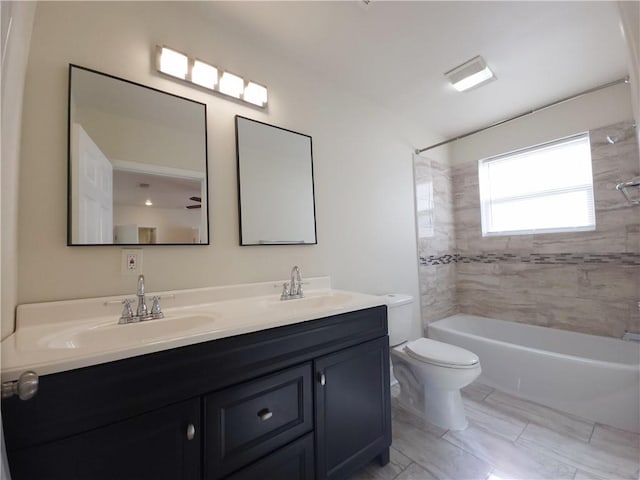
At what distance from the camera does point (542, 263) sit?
238cm

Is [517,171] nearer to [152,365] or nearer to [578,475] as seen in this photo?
[578,475]

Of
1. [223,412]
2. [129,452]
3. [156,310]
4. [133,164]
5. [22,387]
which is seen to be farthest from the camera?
[133,164]

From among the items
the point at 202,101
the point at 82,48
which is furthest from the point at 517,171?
the point at 82,48

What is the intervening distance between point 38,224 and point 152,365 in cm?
78

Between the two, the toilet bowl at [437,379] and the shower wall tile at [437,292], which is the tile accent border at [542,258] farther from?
the toilet bowl at [437,379]

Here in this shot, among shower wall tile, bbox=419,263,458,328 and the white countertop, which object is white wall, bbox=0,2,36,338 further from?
shower wall tile, bbox=419,263,458,328

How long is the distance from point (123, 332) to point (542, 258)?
3103mm

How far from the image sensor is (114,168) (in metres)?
1.16

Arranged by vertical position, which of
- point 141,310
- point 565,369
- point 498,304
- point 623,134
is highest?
point 623,134

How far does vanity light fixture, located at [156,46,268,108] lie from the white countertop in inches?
42.4

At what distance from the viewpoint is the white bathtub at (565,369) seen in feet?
5.14

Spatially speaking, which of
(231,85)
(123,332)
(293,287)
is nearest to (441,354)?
(293,287)

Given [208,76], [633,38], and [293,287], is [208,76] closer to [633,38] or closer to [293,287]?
[293,287]

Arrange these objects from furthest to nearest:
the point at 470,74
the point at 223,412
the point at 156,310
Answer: the point at 470,74 < the point at 156,310 < the point at 223,412
